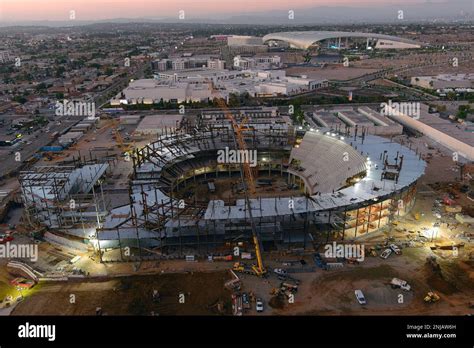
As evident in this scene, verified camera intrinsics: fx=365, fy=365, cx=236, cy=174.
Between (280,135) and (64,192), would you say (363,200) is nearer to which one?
(280,135)

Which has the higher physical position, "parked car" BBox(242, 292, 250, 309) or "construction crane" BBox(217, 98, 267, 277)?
"construction crane" BBox(217, 98, 267, 277)

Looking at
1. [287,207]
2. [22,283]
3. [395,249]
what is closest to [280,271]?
[287,207]

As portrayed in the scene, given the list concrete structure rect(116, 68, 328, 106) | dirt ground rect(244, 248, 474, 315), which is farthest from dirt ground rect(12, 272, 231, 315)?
concrete structure rect(116, 68, 328, 106)

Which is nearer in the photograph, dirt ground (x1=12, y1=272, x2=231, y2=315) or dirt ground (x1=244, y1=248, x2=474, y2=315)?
dirt ground (x1=244, y1=248, x2=474, y2=315)

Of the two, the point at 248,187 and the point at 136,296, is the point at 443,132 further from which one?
the point at 136,296

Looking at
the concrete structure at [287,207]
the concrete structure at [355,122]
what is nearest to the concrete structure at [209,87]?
the concrete structure at [355,122]

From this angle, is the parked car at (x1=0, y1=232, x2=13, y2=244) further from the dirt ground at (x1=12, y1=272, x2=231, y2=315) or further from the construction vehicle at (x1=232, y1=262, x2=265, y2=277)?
the construction vehicle at (x1=232, y1=262, x2=265, y2=277)
